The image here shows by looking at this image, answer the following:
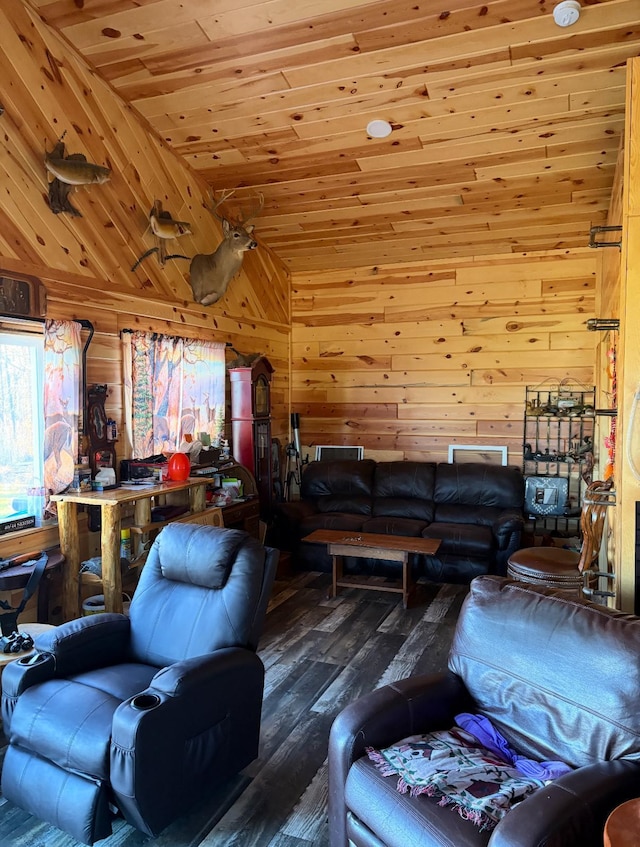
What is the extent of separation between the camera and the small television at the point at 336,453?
642 centimetres

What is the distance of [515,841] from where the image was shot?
54.7 inches

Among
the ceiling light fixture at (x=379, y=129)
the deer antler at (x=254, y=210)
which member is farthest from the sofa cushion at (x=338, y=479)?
the ceiling light fixture at (x=379, y=129)

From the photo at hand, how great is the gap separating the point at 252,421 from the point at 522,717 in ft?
12.1

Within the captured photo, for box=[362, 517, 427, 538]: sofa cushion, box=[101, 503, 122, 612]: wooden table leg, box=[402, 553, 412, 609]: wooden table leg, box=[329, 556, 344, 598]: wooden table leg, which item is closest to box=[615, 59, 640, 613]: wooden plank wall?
box=[402, 553, 412, 609]: wooden table leg

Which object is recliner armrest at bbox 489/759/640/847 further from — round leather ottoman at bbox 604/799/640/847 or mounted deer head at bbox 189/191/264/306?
mounted deer head at bbox 189/191/264/306

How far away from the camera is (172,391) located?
468 cm

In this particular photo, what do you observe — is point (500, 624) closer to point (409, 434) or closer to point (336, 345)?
point (409, 434)

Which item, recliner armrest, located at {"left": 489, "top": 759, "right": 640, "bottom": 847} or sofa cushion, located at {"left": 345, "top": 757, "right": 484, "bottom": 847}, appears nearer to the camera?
recliner armrest, located at {"left": 489, "top": 759, "right": 640, "bottom": 847}

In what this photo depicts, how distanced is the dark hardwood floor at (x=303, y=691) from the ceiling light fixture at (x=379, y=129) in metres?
3.47

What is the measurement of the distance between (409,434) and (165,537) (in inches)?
150

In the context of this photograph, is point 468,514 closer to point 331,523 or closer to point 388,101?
point 331,523

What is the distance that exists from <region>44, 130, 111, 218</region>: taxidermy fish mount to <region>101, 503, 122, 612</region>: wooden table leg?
184cm

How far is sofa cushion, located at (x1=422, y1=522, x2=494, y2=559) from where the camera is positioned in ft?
16.0

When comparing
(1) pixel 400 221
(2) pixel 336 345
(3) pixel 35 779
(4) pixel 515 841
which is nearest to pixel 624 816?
(4) pixel 515 841
